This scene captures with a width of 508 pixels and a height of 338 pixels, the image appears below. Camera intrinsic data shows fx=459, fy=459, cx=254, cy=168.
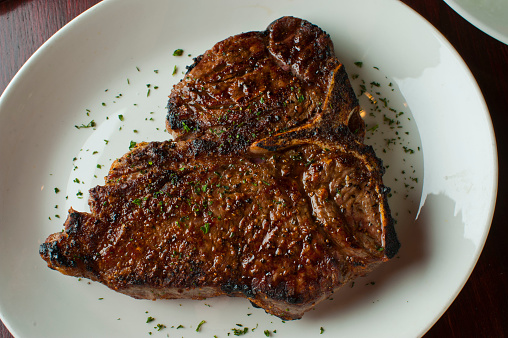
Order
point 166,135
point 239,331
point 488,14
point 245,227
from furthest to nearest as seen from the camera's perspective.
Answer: point 166,135, point 239,331, point 245,227, point 488,14

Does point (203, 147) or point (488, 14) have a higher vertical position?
point (488, 14)

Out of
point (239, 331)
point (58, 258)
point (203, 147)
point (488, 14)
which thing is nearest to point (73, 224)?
point (58, 258)

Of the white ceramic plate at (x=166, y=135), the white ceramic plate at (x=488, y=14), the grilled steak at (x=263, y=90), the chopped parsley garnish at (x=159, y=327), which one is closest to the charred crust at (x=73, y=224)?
the white ceramic plate at (x=166, y=135)

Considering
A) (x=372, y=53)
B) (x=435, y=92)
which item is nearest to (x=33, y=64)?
(x=372, y=53)

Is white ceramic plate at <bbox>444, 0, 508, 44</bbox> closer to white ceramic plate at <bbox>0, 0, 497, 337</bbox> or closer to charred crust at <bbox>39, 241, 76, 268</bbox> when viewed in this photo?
white ceramic plate at <bbox>0, 0, 497, 337</bbox>

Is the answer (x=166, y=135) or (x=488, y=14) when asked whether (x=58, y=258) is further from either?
(x=488, y=14)

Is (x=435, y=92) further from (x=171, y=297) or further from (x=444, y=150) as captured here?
(x=171, y=297)
